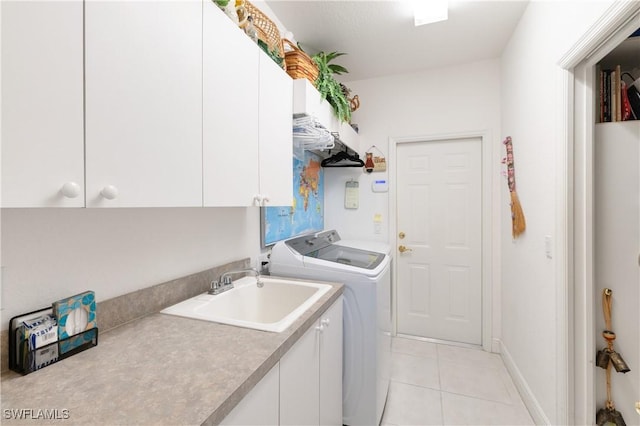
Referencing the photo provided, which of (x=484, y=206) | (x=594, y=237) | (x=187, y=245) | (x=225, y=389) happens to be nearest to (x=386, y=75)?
(x=484, y=206)

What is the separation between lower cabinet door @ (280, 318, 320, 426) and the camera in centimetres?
95

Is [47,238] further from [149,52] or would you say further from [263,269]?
[263,269]

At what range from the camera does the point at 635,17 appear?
1.01 meters

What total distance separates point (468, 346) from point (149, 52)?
328 cm

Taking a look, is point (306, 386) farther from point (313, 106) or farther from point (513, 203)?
point (513, 203)

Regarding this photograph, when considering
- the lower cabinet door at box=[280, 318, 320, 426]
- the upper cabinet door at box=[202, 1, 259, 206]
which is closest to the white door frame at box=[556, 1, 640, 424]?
the lower cabinet door at box=[280, 318, 320, 426]

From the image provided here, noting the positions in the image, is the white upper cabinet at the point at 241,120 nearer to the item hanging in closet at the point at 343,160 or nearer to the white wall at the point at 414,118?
the item hanging in closet at the point at 343,160

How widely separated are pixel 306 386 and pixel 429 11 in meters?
2.36

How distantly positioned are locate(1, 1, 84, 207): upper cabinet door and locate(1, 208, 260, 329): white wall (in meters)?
0.36

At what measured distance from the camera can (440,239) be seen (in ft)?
9.31

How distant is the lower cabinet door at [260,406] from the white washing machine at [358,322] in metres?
0.81

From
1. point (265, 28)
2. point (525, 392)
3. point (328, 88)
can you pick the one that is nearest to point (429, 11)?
point (328, 88)

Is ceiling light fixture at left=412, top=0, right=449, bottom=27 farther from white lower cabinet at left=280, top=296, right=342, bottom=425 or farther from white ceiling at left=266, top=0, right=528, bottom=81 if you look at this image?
white lower cabinet at left=280, top=296, right=342, bottom=425

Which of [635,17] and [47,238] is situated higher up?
[635,17]
